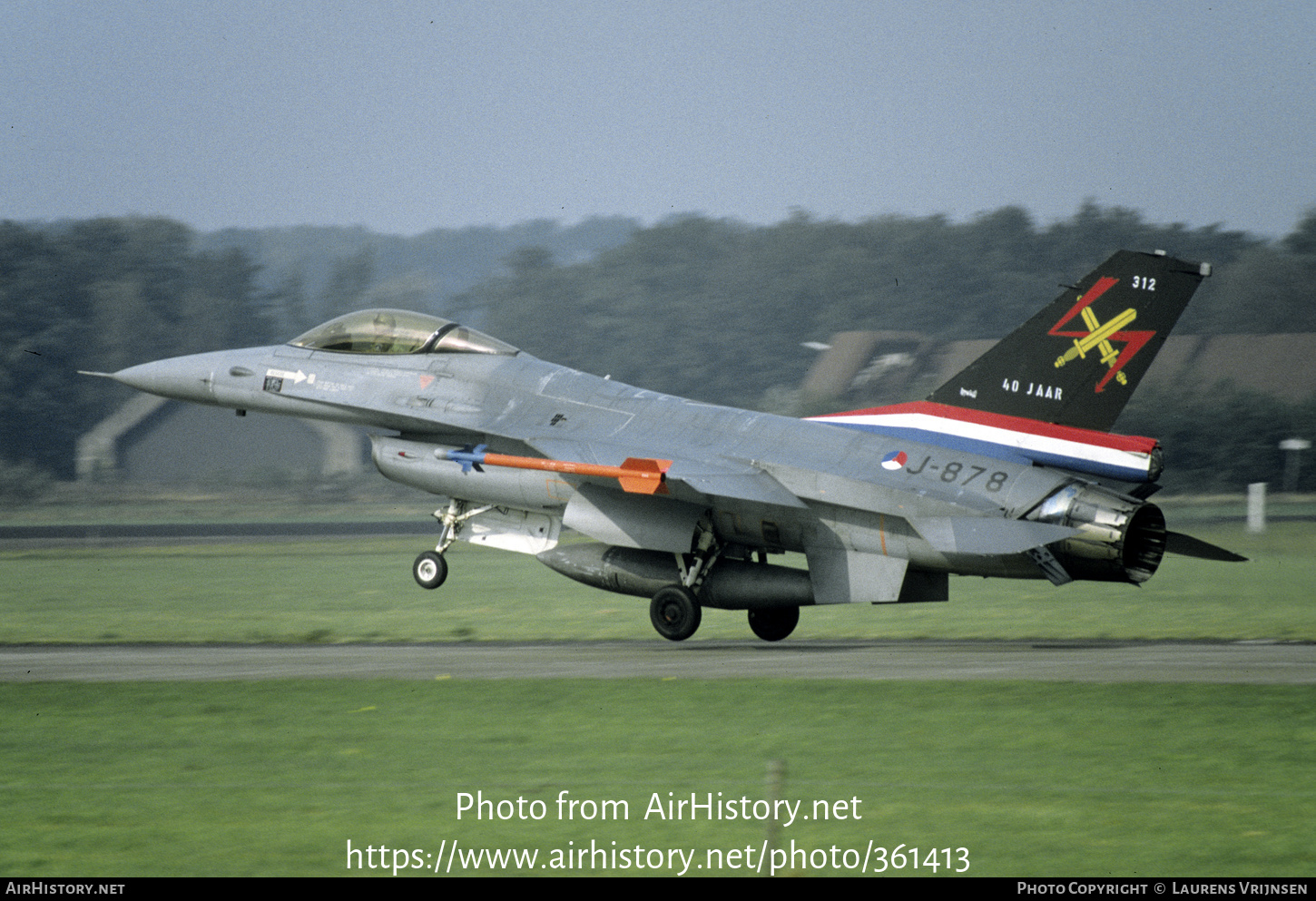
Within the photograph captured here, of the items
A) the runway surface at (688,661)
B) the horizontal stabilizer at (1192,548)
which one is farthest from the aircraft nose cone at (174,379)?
the horizontal stabilizer at (1192,548)

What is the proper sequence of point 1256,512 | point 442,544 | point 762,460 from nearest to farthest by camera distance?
point 762,460, point 442,544, point 1256,512

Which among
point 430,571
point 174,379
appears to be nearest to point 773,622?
point 430,571

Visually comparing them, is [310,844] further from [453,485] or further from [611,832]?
[453,485]

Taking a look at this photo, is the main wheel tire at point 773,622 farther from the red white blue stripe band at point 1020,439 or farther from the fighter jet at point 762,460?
the red white blue stripe band at point 1020,439

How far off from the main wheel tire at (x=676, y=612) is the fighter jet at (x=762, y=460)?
0.03 metres

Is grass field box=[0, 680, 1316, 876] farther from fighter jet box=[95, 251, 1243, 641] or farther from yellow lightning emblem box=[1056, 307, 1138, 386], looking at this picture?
yellow lightning emblem box=[1056, 307, 1138, 386]

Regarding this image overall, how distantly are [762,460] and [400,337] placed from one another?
222 inches

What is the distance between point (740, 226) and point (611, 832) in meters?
83.1

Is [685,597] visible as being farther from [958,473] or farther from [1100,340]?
[1100,340]

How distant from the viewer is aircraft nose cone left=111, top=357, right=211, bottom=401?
21141 mm

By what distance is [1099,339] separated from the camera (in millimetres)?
17141

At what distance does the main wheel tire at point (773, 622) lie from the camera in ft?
65.7

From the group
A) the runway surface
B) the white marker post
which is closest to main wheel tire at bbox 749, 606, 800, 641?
the runway surface

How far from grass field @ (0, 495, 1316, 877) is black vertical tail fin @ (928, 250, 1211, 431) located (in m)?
4.30
